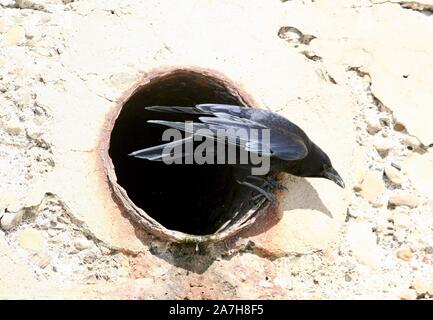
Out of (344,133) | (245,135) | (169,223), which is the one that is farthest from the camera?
(169,223)

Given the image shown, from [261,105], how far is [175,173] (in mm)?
1624

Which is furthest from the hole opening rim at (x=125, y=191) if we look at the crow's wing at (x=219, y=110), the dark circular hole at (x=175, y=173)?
the crow's wing at (x=219, y=110)

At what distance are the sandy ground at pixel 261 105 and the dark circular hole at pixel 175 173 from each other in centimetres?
14

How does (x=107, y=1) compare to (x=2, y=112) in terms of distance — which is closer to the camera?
(x=2, y=112)

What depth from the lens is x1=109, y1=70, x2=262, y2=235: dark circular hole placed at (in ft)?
14.3

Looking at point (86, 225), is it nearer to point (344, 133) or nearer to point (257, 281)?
point (257, 281)

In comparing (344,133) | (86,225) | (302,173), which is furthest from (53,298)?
(344,133)

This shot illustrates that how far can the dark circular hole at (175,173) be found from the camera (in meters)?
4.37

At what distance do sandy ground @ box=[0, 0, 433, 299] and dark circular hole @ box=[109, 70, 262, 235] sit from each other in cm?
14

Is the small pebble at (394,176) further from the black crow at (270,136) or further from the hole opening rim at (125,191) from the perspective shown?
the hole opening rim at (125,191)

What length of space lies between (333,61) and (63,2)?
1219mm

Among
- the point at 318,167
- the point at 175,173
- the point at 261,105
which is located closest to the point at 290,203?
the point at 318,167

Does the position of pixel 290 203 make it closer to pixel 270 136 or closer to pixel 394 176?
pixel 270 136

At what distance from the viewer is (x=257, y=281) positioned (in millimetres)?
3896
